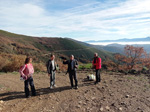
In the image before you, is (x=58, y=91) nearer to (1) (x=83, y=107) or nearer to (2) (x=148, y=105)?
(1) (x=83, y=107)

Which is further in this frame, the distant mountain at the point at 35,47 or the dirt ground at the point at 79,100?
the distant mountain at the point at 35,47

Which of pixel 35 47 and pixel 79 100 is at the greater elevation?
pixel 35 47

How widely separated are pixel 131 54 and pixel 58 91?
26.6 metres

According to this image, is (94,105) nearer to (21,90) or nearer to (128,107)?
(128,107)

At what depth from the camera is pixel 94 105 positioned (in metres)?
5.26

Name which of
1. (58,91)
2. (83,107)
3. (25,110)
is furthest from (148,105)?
(25,110)

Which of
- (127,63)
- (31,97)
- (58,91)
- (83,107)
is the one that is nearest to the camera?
(83,107)

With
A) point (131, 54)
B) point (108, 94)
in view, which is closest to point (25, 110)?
point (108, 94)

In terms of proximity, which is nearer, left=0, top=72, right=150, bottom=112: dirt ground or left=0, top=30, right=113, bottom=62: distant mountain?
left=0, top=72, right=150, bottom=112: dirt ground

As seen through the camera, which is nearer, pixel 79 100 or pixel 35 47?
pixel 79 100

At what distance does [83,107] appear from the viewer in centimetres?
510

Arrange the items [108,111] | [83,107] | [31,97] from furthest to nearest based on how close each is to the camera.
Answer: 1. [31,97]
2. [83,107]
3. [108,111]

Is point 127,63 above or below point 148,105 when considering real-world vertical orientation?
below

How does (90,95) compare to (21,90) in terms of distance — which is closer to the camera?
(90,95)
